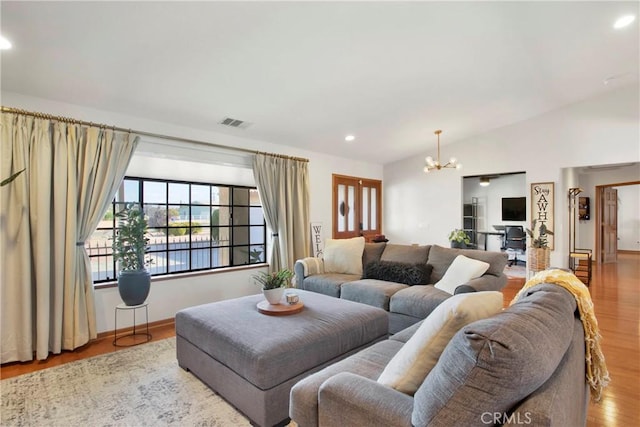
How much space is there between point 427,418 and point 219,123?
397 cm

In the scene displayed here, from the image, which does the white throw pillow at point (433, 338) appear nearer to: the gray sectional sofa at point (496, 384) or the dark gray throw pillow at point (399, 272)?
the gray sectional sofa at point (496, 384)

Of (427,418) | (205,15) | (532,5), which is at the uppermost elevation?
(532,5)

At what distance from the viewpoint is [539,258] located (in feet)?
17.9

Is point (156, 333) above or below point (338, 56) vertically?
below

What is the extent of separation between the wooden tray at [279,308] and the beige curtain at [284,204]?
Answer: 7.28ft

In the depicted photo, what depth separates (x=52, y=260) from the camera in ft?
9.97

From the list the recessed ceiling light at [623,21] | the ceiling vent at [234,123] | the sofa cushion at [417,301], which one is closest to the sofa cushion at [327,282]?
the sofa cushion at [417,301]

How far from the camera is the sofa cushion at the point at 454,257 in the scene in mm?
3521

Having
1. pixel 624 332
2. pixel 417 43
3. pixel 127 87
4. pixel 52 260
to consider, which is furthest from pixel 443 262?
pixel 52 260

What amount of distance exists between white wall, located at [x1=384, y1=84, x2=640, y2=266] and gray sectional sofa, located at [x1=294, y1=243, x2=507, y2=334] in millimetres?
2871

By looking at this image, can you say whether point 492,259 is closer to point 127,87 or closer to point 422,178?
point 422,178

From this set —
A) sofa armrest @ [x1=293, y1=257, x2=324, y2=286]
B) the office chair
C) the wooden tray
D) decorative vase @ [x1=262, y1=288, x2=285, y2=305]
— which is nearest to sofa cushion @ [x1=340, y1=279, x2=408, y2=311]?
sofa armrest @ [x1=293, y1=257, x2=324, y2=286]

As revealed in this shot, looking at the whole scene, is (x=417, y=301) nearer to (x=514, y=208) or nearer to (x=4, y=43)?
(x=4, y=43)

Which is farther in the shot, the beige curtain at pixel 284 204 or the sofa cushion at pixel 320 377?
the beige curtain at pixel 284 204
